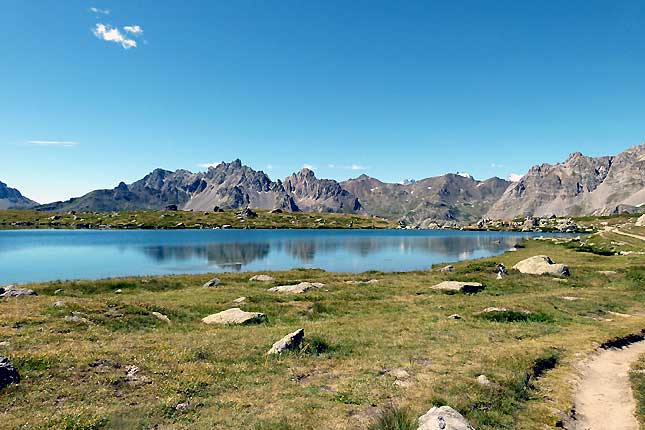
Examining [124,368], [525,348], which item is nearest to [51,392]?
[124,368]

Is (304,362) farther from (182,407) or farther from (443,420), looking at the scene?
(443,420)

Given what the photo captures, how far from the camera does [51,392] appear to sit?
623 inches

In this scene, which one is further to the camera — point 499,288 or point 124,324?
point 499,288

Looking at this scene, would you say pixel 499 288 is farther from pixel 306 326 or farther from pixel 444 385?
pixel 444 385

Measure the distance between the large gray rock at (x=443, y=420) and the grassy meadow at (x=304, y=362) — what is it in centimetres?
77

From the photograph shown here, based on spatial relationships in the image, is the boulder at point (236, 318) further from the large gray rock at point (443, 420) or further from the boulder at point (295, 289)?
the large gray rock at point (443, 420)

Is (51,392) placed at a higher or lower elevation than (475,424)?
higher

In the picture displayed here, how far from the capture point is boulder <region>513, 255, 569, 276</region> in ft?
194

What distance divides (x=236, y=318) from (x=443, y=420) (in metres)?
22.3

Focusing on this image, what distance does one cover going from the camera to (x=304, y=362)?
2209 cm

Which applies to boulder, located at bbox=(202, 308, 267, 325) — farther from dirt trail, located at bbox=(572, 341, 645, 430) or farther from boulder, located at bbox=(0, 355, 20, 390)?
dirt trail, located at bbox=(572, 341, 645, 430)

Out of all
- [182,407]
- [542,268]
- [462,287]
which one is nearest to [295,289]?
[462,287]

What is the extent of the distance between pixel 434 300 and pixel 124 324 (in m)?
31.9

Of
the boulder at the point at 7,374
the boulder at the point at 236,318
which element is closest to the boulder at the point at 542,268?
the boulder at the point at 236,318
